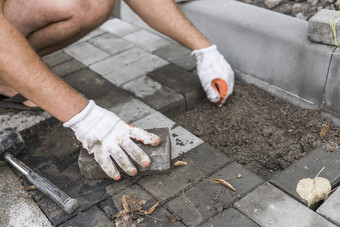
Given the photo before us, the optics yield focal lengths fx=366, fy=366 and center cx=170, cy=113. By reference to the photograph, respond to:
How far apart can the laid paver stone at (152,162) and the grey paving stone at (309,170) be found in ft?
1.99

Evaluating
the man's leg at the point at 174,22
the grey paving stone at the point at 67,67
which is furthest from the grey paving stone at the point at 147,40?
the man's leg at the point at 174,22

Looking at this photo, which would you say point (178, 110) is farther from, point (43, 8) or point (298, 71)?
point (43, 8)

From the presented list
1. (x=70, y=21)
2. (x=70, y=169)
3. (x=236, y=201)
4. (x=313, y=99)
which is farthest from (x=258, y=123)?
(x=70, y=21)

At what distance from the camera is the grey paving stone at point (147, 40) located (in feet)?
12.3

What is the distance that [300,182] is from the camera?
199 centimetres

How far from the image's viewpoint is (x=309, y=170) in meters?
2.06

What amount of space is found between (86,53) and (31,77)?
5.95 ft

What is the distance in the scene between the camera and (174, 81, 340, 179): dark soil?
7.80 ft

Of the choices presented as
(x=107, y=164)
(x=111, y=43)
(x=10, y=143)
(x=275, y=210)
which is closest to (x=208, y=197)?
(x=275, y=210)

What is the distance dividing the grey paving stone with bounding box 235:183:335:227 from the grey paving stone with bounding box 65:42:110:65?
2.25 meters

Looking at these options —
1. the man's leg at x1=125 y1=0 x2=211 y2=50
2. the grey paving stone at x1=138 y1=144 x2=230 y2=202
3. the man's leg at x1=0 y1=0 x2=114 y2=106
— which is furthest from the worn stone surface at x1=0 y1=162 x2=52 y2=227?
the man's leg at x1=125 y1=0 x2=211 y2=50

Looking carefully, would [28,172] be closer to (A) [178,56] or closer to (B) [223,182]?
(B) [223,182]

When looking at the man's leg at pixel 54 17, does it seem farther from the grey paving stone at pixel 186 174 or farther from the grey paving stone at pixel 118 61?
the grey paving stone at pixel 186 174

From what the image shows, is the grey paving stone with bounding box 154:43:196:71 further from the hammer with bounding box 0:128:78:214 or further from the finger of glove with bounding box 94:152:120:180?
the hammer with bounding box 0:128:78:214
